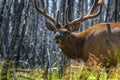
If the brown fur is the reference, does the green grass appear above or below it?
above

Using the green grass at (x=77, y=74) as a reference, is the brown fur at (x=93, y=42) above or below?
below

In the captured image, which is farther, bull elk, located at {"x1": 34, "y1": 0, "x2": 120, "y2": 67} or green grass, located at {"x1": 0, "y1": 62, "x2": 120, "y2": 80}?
bull elk, located at {"x1": 34, "y1": 0, "x2": 120, "y2": 67}

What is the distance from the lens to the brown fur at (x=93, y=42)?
8891 millimetres

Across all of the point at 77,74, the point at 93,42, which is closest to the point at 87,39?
the point at 93,42

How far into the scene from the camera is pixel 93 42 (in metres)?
9.16

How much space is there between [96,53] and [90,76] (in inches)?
151

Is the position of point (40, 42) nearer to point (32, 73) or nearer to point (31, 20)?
point (31, 20)

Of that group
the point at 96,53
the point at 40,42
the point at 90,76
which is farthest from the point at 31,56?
the point at 90,76

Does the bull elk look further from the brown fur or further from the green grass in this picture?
the green grass

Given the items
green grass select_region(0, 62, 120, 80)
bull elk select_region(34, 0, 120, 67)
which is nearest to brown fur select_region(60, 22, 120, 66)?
bull elk select_region(34, 0, 120, 67)

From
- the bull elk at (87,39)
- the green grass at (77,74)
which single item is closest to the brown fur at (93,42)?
the bull elk at (87,39)

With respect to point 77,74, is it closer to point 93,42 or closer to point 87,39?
point 93,42

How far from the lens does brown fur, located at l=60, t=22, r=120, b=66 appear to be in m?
8.89

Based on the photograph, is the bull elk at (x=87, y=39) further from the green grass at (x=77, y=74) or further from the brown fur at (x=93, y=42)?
the green grass at (x=77, y=74)
